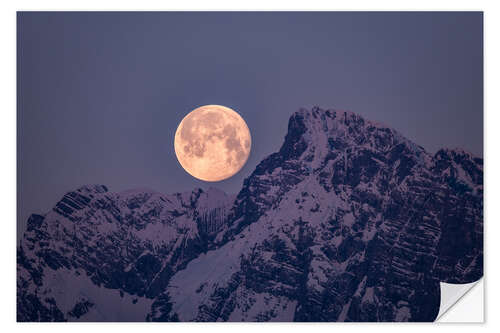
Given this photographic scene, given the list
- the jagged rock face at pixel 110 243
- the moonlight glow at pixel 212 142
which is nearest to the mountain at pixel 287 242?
the jagged rock face at pixel 110 243

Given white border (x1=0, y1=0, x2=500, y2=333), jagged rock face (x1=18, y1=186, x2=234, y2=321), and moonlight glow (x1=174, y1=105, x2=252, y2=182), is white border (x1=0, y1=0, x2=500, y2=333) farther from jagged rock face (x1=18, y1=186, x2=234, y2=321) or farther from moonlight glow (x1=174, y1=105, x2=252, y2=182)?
moonlight glow (x1=174, y1=105, x2=252, y2=182)

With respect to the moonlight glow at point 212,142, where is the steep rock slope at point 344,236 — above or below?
below

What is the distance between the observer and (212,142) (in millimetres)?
11477

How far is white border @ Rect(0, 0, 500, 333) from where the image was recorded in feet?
34.8

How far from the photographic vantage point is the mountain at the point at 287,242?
10805mm

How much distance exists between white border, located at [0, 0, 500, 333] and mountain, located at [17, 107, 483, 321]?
0.60ft

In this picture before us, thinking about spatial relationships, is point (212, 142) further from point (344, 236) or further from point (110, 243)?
point (344, 236)

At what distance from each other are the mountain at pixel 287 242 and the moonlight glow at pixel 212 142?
1.30 feet

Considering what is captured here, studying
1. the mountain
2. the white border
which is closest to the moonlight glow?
the mountain

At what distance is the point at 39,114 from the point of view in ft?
36.4

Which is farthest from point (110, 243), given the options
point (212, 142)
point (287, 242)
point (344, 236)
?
point (344, 236)
